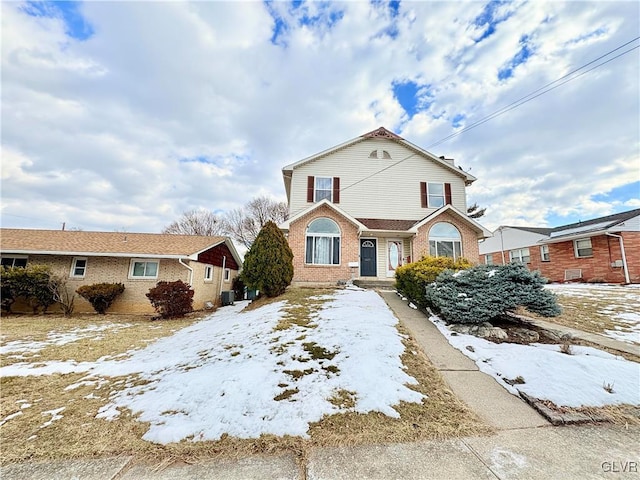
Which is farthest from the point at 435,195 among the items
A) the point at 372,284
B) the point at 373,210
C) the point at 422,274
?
the point at 422,274

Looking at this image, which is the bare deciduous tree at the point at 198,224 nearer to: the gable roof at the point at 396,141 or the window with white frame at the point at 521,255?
the gable roof at the point at 396,141

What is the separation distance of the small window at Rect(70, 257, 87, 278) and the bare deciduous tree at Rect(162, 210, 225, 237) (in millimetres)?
18823

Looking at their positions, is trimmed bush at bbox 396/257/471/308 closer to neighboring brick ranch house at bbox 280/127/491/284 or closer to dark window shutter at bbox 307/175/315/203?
neighboring brick ranch house at bbox 280/127/491/284

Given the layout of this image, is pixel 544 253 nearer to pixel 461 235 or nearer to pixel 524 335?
pixel 461 235

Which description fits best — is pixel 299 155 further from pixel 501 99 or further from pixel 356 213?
pixel 501 99

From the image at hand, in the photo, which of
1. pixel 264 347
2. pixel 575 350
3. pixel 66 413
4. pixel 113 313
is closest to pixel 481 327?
pixel 575 350

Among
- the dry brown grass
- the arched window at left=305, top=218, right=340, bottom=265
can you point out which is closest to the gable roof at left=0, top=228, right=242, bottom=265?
the arched window at left=305, top=218, right=340, bottom=265

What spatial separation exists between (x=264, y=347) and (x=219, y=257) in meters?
12.8

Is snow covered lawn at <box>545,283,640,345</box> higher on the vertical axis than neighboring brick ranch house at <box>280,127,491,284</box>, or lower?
lower

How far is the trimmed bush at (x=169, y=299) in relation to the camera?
11141 millimetres

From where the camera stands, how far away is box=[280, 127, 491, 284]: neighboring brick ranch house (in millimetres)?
13422

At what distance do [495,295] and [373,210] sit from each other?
9.95 meters

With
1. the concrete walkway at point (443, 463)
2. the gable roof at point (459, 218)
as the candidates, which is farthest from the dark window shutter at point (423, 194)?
the concrete walkway at point (443, 463)

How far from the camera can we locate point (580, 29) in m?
8.53
